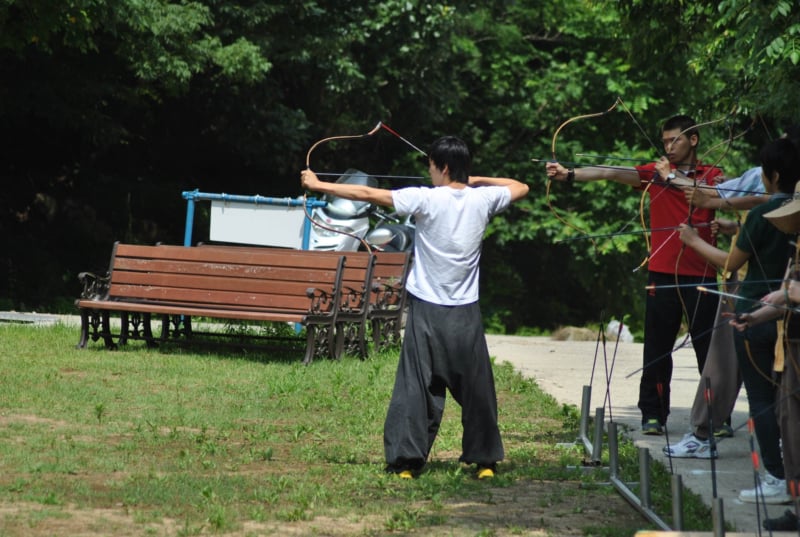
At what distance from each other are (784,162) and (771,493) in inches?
58.5

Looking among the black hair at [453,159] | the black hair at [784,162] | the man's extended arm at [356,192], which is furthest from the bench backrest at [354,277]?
the black hair at [784,162]

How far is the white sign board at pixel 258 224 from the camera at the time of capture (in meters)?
14.2

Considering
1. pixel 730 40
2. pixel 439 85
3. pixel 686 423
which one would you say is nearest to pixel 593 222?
pixel 439 85

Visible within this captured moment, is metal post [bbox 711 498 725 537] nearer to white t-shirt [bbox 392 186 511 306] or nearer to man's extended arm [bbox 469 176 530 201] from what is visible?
white t-shirt [bbox 392 186 511 306]

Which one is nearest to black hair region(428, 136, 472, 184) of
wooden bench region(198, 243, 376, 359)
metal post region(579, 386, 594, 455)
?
metal post region(579, 386, 594, 455)

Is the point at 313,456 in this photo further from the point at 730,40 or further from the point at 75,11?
the point at 75,11

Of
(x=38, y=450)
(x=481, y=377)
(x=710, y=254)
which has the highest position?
(x=710, y=254)

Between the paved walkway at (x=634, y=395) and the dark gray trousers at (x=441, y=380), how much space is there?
Answer: 652 millimetres

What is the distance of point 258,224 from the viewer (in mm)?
14273

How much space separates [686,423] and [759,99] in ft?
12.9

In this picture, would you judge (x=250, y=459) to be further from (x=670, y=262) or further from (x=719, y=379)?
(x=670, y=262)

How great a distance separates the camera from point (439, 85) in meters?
23.8

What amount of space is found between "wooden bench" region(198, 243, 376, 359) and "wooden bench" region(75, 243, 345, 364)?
0.11 metres

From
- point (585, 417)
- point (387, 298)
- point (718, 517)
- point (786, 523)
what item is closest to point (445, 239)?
point (585, 417)
